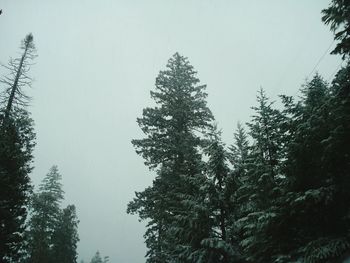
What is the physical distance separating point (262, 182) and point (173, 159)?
27.5 feet

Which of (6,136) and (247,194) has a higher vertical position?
(6,136)

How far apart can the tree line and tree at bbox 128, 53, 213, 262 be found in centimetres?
7

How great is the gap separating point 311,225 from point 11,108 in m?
21.3

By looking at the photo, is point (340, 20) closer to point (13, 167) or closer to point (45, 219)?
point (13, 167)

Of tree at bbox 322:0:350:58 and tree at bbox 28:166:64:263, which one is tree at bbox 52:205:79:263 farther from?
tree at bbox 322:0:350:58

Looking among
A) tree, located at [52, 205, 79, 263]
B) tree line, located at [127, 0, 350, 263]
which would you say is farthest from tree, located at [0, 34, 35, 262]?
tree, located at [52, 205, 79, 263]

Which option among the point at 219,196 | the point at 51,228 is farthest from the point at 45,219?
the point at 219,196

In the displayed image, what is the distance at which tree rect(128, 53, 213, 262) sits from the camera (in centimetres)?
1508

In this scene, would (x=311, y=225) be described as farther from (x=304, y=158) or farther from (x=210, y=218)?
(x=210, y=218)

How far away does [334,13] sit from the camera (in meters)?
11.2

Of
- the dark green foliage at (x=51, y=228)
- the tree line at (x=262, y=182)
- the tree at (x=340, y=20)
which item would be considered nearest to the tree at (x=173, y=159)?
the tree line at (x=262, y=182)

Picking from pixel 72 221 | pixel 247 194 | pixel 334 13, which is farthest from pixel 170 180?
pixel 72 221

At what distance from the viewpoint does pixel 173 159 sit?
19.6 meters

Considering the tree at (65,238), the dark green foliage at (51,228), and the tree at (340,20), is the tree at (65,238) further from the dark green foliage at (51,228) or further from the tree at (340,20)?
the tree at (340,20)
